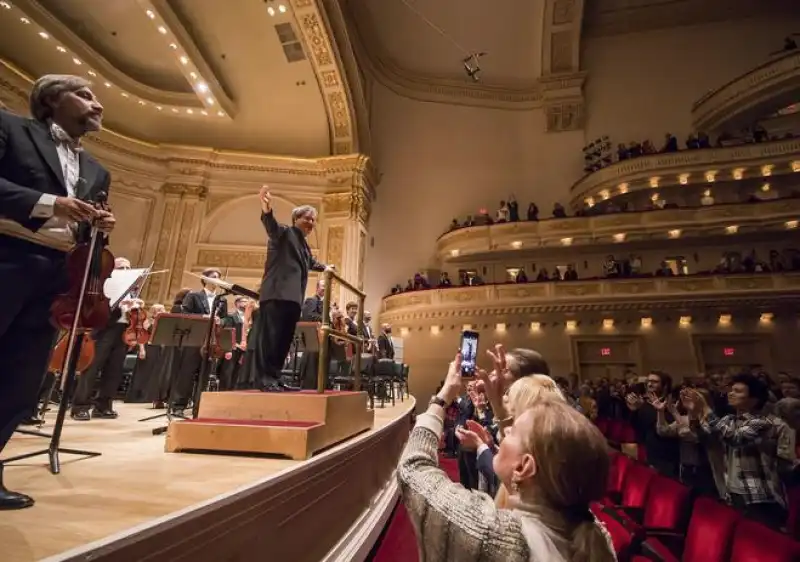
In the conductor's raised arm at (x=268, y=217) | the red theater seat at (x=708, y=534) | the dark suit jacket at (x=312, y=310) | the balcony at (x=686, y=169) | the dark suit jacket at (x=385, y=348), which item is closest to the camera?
the red theater seat at (x=708, y=534)

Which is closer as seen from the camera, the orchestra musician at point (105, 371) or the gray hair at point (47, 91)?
the gray hair at point (47, 91)

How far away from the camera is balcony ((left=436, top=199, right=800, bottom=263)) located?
11516 millimetres

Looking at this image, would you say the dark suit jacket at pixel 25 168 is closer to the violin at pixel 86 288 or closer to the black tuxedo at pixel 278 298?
the violin at pixel 86 288

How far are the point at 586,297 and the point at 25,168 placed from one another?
11.9m

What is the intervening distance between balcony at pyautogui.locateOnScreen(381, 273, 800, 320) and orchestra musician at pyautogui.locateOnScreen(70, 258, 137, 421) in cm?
872

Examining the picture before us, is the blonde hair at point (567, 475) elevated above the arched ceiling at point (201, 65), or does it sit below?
below

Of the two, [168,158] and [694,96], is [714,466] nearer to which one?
[168,158]

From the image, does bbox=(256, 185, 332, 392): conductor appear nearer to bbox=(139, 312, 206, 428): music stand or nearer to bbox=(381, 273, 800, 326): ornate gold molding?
bbox=(139, 312, 206, 428): music stand

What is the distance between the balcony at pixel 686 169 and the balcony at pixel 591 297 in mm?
3432

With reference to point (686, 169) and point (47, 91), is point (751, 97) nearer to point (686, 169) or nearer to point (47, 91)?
point (686, 169)

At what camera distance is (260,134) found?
37.5 ft

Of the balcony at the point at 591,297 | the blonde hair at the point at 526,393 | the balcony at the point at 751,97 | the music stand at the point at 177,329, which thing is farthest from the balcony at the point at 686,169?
the blonde hair at the point at 526,393

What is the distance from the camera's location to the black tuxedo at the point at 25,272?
1262 millimetres

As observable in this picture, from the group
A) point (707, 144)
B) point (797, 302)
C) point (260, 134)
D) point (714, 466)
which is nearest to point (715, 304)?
point (797, 302)
